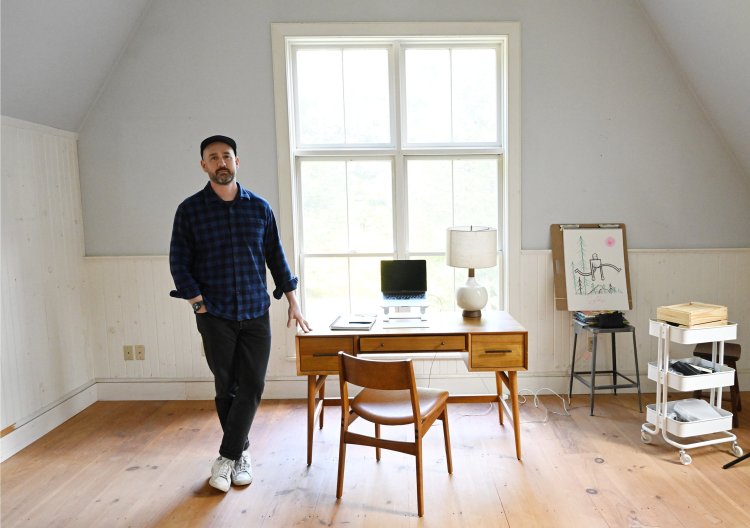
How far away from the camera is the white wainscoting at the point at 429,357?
12.3 ft

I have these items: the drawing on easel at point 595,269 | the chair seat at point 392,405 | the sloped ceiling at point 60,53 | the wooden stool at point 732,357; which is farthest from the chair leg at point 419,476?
the sloped ceiling at point 60,53

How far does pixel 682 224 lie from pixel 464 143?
167 cm

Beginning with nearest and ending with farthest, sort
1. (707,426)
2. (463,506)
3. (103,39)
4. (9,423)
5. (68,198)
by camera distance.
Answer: (463,506)
(707,426)
(9,423)
(103,39)
(68,198)

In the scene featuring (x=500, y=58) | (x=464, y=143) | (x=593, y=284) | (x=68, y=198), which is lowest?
(x=593, y=284)

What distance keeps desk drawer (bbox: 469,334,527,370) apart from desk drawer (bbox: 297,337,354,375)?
0.76 m

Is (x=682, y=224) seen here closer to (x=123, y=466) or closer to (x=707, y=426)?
(x=707, y=426)

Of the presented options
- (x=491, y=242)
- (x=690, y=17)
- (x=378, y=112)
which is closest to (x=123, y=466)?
(x=491, y=242)

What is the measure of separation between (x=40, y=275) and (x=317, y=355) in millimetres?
1976

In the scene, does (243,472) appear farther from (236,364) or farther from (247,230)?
(247,230)

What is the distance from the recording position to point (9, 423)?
304cm

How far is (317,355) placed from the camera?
284 centimetres

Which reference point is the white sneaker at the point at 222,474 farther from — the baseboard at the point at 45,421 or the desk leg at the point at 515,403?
the desk leg at the point at 515,403

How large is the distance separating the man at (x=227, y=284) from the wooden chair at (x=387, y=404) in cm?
53

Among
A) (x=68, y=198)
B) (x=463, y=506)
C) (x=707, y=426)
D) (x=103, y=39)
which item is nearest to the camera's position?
(x=463, y=506)
